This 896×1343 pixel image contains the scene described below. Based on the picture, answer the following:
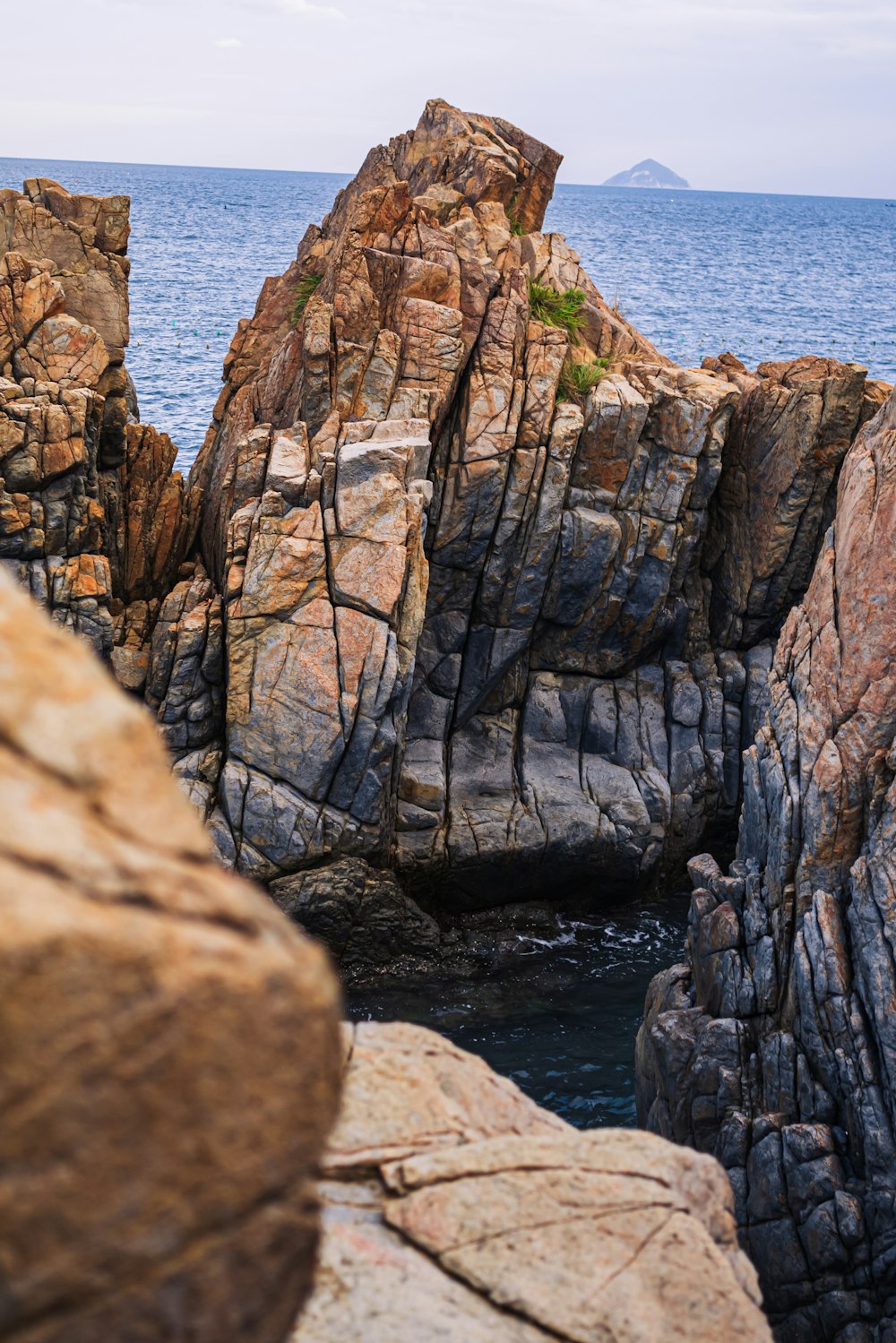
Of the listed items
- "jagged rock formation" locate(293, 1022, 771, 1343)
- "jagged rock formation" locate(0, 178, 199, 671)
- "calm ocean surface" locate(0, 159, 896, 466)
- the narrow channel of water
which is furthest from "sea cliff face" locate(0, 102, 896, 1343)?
"calm ocean surface" locate(0, 159, 896, 466)

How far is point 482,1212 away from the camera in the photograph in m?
7.36

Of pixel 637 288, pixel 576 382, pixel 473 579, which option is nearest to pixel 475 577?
pixel 473 579

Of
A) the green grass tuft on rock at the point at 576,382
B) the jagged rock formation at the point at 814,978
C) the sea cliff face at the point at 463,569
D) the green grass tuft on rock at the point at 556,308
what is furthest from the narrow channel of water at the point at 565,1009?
the green grass tuft on rock at the point at 556,308

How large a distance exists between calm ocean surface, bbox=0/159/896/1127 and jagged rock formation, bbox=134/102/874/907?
86.1 inches

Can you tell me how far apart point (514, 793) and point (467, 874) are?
1.96m

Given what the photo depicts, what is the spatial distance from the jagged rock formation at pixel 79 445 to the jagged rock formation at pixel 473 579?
127 centimetres

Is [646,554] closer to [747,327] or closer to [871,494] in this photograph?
[871,494]

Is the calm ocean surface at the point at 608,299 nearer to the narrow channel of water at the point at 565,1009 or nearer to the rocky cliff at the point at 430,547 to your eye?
the narrow channel of water at the point at 565,1009

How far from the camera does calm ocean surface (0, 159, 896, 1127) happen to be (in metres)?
Result: 21.0

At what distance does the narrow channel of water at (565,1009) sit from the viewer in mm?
19922

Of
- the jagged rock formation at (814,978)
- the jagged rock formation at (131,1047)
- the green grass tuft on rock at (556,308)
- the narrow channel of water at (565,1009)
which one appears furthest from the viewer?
the green grass tuft on rock at (556,308)

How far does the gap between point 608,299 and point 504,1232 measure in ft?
305

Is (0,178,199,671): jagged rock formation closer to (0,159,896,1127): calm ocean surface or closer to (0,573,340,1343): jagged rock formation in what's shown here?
(0,159,896,1127): calm ocean surface

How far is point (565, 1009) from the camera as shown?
21.8m
